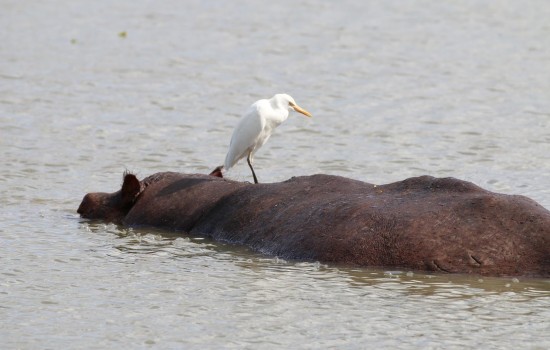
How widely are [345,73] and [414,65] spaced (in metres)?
1.51

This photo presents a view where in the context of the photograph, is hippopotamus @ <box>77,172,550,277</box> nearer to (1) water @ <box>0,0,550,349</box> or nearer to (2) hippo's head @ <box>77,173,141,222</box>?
A: (1) water @ <box>0,0,550,349</box>

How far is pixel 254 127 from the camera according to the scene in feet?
42.9

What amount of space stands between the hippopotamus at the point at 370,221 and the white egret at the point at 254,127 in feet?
3.93

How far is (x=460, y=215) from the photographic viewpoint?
32.2ft

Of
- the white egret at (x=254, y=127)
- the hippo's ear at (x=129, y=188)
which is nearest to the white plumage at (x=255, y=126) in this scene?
the white egret at (x=254, y=127)

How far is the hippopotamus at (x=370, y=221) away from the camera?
963 centimetres

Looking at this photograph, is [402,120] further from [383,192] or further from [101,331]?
[101,331]

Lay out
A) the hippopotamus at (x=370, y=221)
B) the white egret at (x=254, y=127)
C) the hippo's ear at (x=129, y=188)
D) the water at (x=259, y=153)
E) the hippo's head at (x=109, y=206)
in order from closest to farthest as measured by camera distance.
Answer: the water at (x=259, y=153), the hippopotamus at (x=370, y=221), the hippo's ear at (x=129, y=188), the hippo's head at (x=109, y=206), the white egret at (x=254, y=127)

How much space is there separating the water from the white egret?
1.15 m

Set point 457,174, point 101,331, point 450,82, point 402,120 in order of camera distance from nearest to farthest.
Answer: point 101,331, point 457,174, point 402,120, point 450,82

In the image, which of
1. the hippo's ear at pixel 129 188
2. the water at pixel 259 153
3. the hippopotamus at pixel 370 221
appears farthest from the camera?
the hippo's ear at pixel 129 188

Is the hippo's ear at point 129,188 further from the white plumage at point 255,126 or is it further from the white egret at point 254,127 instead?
the white plumage at point 255,126

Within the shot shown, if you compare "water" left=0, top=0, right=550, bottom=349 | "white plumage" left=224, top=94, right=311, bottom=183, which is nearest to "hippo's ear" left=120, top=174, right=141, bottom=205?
"water" left=0, top=0, right=550, bottom=349

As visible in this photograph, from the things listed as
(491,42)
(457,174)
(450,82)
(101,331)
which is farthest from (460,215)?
(491,42)
